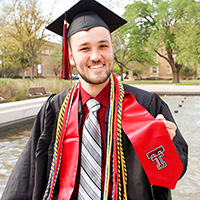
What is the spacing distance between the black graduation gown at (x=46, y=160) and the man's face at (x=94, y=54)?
25cm

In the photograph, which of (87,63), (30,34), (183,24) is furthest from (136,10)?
(87,63)

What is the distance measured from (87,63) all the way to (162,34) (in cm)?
2970

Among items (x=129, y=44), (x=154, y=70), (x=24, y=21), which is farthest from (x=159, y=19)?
(x=154, y=70)

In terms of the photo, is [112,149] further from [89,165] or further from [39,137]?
[39,137]

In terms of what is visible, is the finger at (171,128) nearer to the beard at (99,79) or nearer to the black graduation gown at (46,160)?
the black graduation gown at (46,160)

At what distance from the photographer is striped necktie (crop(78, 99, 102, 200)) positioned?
1485 mm

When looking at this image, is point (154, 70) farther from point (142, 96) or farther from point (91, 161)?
point (91, 161)

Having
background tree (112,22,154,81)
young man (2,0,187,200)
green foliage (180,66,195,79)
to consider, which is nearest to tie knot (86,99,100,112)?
young man (2,0,187,200)

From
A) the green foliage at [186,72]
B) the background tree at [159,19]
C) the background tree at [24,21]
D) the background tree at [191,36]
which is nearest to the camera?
the background tree at [24,21]

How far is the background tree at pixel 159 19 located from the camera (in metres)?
28.2

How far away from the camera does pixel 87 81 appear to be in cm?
161

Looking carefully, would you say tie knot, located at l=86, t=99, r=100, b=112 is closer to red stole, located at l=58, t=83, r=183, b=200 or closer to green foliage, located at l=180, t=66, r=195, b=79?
red stole, located at l=58, t=83, r=183, b=200

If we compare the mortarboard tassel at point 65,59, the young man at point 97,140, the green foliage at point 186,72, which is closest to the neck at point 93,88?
the young man at point 97,140

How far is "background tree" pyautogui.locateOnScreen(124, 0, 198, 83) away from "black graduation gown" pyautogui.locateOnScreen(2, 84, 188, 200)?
88.6ft
